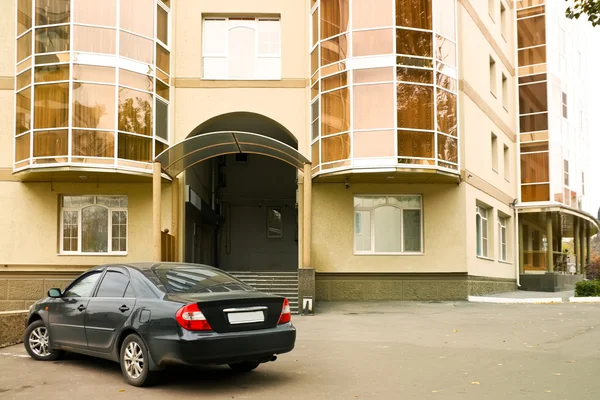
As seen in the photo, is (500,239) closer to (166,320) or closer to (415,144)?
(415,144)

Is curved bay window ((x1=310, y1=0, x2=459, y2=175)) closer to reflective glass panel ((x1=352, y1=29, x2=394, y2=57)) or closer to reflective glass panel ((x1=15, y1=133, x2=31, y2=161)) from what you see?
reflective glass panel ((x1=352, y1=29, x2=394, y2=57))

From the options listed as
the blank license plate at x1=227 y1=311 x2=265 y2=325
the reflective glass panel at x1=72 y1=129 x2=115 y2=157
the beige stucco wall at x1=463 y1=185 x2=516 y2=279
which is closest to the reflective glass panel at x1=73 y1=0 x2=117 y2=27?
the reflective glass panel at x1=72 y1=129 x2=115 y2=157

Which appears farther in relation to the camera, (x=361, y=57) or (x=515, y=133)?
(x=515, y=133)

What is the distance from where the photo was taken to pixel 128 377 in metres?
8.05

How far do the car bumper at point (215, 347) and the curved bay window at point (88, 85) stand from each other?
41.9ft

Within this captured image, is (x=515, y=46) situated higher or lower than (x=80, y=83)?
higher

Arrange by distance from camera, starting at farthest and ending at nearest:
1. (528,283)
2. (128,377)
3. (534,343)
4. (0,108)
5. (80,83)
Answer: (528,283) < (0,108) < (80,83) < (534,343) < (128,377)

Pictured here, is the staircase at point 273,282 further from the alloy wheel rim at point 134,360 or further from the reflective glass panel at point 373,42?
the alloy wheel rim at point 134,360

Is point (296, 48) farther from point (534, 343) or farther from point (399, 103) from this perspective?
point (534, 343)

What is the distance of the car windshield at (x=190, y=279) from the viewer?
8.25 metres

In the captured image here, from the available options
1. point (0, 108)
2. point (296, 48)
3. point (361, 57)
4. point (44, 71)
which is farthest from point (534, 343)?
point (0, 108)

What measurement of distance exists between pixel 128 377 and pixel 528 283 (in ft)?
79.5

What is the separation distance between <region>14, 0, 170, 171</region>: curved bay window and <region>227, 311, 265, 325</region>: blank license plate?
12657mm

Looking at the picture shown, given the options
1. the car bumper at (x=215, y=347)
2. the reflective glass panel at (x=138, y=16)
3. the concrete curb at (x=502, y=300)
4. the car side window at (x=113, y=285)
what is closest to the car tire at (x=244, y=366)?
the car bumper at (x=215, y=347)
